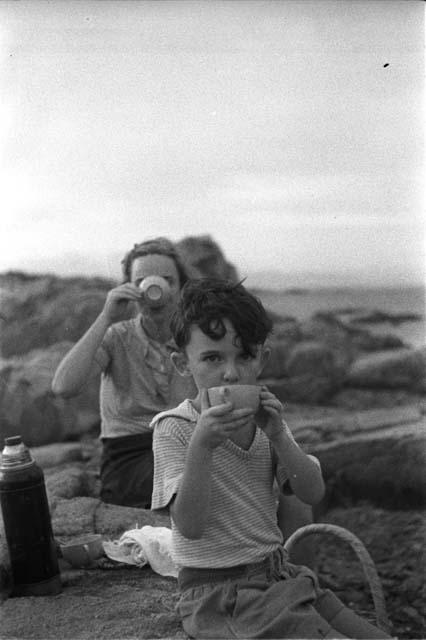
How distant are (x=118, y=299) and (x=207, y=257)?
3.35 feet

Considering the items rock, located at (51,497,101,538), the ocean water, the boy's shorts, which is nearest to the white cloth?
rock, located at (51,497,101,538)

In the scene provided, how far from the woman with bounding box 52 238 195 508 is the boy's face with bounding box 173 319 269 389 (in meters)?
0.98

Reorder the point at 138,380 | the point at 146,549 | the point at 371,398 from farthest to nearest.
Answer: the point at 371,398, the point at 138,380, the point at 146,549

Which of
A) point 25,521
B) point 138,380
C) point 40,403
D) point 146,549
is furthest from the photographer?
point 40,403

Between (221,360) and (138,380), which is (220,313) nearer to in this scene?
(221,360)

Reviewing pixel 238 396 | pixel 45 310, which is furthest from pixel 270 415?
pixel 45 310

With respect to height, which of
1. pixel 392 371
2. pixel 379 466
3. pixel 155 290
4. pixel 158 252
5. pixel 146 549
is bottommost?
pixel 379 466

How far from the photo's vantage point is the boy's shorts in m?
1.39

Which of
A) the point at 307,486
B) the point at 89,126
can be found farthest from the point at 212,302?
the point at 89,126

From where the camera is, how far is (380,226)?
9.90ft

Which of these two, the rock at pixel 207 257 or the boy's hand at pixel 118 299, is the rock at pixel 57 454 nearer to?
the rock at pixel 207 257

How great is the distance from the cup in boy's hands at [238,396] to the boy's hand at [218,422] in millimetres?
15

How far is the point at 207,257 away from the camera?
337 cm

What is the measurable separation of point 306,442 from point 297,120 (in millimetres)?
1413
